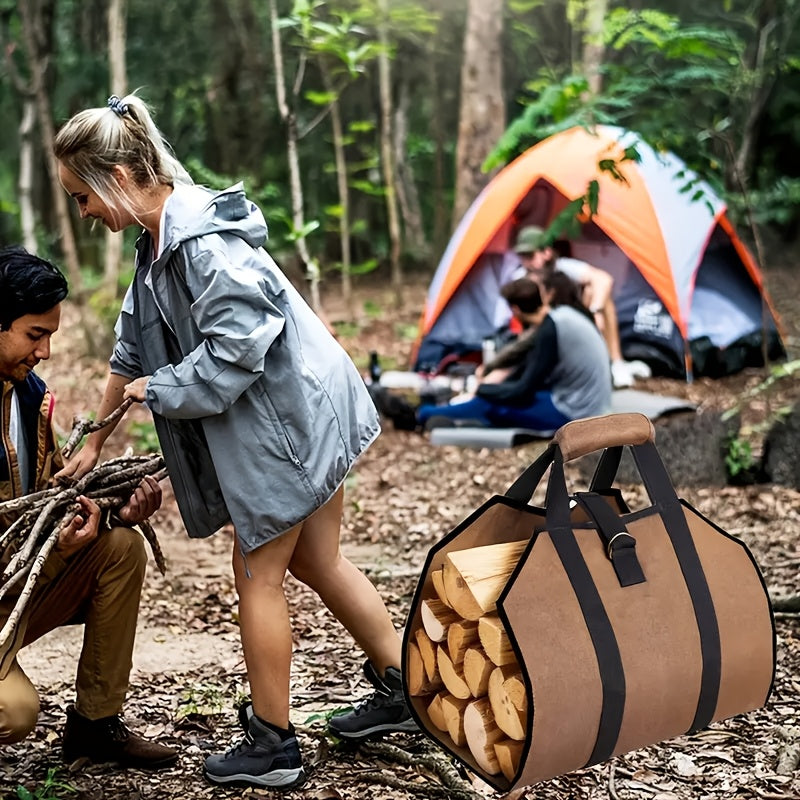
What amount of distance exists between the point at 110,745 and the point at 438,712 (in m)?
1.00

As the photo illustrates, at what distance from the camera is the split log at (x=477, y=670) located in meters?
2.13

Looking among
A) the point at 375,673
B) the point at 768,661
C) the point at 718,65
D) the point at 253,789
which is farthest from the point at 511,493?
the point at 718,65

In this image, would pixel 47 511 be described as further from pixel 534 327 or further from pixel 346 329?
pixel 346 329

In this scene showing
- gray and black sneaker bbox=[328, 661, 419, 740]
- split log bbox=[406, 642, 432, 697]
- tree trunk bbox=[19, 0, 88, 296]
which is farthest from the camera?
tree trunk bbox=[19, 0, 88, 296]

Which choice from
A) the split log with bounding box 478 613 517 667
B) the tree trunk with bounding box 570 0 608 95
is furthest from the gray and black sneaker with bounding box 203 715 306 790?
the tree trunk with bounding box 570 0 608 95

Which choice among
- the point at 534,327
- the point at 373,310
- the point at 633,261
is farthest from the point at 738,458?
the point at 373,310

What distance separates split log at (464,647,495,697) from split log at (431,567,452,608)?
0.12 meters

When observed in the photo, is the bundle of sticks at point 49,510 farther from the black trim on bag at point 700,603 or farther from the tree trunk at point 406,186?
the tree trunk at point 406,186

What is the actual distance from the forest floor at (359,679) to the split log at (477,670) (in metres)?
0.52

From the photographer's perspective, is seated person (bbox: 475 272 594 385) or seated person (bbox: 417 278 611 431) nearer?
seated person (bbox: 417 278 611 431)

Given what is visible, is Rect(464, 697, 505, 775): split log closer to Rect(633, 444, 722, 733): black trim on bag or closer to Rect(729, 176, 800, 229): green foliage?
Rect(633, 444, 722, 733): black trim on bag

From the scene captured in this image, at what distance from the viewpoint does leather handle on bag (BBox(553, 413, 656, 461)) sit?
84.0 inches

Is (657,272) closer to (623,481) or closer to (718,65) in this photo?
(718,65)

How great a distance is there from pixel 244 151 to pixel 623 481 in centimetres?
687
